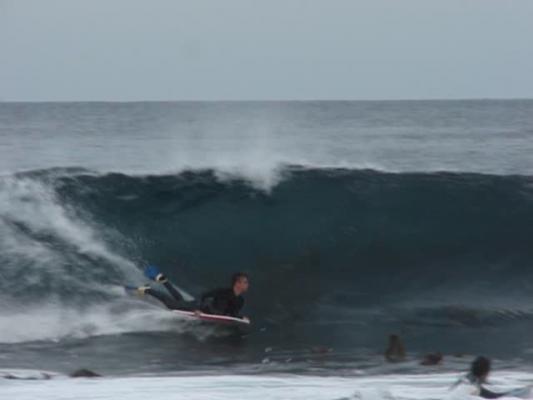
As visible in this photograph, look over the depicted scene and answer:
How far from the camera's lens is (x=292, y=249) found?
19391mm

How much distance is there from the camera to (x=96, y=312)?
15883mm

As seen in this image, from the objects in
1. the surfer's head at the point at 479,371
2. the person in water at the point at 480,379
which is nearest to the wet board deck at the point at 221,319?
the person in water at the point at 480,379

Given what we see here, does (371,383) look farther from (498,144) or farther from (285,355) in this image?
(498,144)

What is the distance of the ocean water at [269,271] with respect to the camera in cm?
1301

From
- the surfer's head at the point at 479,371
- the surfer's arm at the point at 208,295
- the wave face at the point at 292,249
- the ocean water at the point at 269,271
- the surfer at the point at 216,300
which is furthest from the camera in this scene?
the wave face at the point at 292,249

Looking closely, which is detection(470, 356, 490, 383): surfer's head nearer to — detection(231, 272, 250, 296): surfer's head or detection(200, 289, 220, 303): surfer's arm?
detection(231, 272, 250, 296): surfer's head

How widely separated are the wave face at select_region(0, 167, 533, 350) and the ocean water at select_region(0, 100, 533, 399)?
0.03 meters

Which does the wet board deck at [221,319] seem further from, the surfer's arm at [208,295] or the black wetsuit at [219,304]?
the surfer's arm at [208,295]

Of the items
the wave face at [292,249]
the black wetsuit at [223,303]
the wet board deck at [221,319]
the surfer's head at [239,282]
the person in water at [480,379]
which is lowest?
the person in water at [480,379]

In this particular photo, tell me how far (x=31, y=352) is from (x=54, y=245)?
4237 mm

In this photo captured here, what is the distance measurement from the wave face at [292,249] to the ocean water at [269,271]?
0.11ft

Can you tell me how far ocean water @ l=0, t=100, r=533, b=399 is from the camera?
13.0 meters

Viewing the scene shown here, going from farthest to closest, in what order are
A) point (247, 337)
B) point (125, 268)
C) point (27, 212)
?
point (27, 212)
point (125, 268)
point (247, 337)

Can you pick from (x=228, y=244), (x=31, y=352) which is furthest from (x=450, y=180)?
(x=31, y=352)
